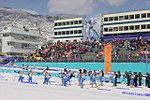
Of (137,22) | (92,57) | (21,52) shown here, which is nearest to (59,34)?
(21,52)

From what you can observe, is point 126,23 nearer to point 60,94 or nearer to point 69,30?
point 69,30

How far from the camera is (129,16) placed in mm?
68375

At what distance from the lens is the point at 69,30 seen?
79.5 metres

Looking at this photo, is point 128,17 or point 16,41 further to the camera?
point 16,41

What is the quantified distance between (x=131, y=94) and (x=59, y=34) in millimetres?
59947

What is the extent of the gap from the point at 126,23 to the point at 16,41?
1174 inches

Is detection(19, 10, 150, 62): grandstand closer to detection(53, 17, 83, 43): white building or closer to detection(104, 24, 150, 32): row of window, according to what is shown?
detection(104, 24, 150, 32): row of window

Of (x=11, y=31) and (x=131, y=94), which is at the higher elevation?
(x=11, y=31)

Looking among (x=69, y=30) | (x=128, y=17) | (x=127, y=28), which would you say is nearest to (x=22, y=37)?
(x=69, y=30)

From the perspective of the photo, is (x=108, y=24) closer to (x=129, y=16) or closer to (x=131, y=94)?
(x=129, y=16)

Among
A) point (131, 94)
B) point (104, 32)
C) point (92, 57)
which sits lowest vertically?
point (131, 94)

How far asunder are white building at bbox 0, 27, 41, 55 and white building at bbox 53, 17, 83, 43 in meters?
7.93

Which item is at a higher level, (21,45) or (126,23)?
(126,23)

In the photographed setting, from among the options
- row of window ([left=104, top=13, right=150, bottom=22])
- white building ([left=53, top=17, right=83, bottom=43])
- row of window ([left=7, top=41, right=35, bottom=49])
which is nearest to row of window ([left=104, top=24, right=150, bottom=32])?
row of window ([left=104, top=13, right=150, bottom=22])
